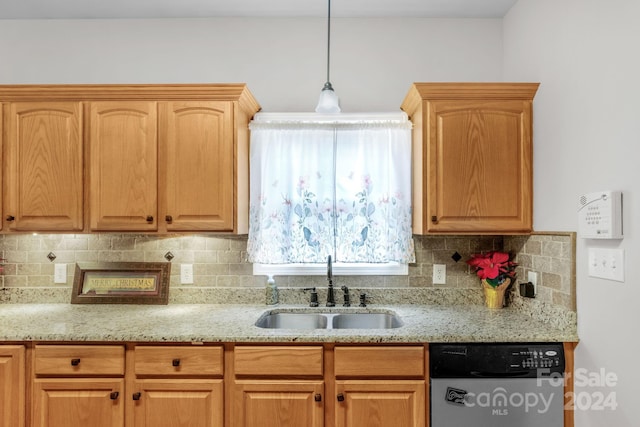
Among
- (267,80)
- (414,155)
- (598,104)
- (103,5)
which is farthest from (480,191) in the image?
(103,5)

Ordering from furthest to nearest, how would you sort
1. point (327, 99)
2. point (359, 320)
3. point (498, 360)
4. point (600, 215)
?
point (359, 320), point (327, 99), point (498, 360), point (600, 215)

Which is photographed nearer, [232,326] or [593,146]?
[593,146]

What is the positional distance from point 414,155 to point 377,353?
3.92 ft

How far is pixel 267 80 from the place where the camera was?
258cm

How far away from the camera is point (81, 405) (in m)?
1.86

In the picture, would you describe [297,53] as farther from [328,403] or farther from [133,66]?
[328,403]

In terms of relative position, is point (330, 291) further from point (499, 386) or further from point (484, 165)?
point (484, 165)

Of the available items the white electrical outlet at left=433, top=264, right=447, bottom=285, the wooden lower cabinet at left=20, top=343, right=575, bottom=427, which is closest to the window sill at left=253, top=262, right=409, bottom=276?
the white electrical outlet at left=433, top=264, right=447, bottom=285

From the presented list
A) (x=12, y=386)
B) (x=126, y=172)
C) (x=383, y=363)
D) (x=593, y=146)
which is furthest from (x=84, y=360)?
(x=593, y=146)

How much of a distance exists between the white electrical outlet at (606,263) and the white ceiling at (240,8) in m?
1.61

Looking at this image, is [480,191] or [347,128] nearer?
[480,191]

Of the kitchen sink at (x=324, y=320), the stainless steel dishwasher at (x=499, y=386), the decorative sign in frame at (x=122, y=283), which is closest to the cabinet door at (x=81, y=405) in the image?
the decorative sign in frame at (x=122, y=283)

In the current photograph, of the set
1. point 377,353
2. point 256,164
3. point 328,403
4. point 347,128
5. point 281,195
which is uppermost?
point 347,128

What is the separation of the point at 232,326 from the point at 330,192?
0.98 meters
